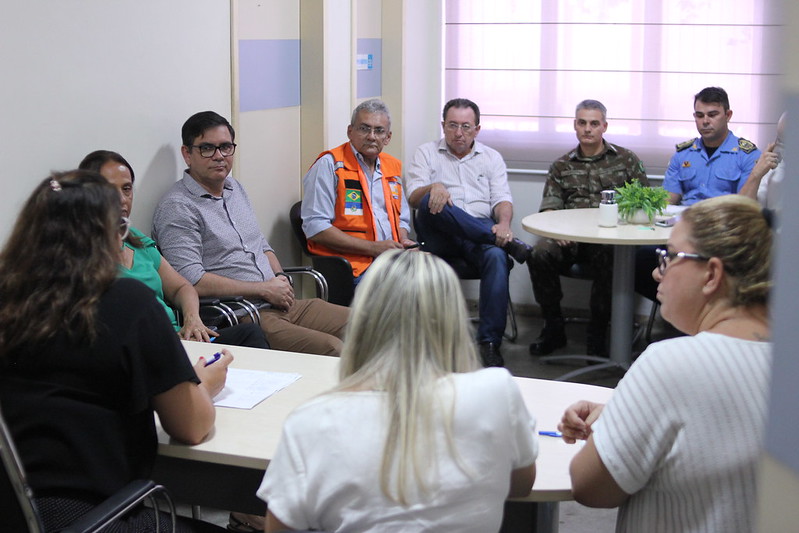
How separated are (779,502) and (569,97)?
5.92 metres

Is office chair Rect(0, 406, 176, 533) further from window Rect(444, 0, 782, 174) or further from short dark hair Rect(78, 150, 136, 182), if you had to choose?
window Rect(444, 0, 782, 174)

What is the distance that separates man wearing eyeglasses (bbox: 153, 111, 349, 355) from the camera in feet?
12.1

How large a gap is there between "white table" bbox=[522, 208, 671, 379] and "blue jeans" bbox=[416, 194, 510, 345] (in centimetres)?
39

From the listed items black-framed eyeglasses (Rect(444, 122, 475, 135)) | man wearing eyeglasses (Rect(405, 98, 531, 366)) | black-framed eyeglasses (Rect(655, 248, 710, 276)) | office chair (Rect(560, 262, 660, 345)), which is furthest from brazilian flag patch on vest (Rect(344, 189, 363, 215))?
black-framed eyeglasses (Rect(655, 248, 710, 276))

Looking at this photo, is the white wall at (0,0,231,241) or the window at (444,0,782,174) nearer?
the white wall at (0,0,231,241)

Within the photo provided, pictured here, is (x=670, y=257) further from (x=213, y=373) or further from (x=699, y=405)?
(x=213, y=373)

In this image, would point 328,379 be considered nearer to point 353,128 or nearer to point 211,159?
point 211,159

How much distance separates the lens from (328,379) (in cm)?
240

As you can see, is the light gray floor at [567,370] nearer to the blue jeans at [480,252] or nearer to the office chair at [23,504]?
the blue jeans at [480,252]

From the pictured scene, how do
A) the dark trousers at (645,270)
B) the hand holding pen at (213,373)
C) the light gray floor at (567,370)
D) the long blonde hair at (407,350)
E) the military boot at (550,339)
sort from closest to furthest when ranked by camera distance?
the long blonde hair at (407,350)
the hand holding pen at (213,373)
the light gray floor at (567,370)
the dark trousers at (645,270)
the military boot at (550,339)

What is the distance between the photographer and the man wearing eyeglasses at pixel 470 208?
16.9ft

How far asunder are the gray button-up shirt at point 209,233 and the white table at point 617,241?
1470 mm

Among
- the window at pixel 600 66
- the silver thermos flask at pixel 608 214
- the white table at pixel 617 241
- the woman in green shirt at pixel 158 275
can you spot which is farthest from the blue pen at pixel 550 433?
the window at pixel 600 66

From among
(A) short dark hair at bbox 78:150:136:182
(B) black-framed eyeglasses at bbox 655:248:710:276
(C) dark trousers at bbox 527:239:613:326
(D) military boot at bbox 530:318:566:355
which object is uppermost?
(A) short dark hair at bbox 78:150:136:182
